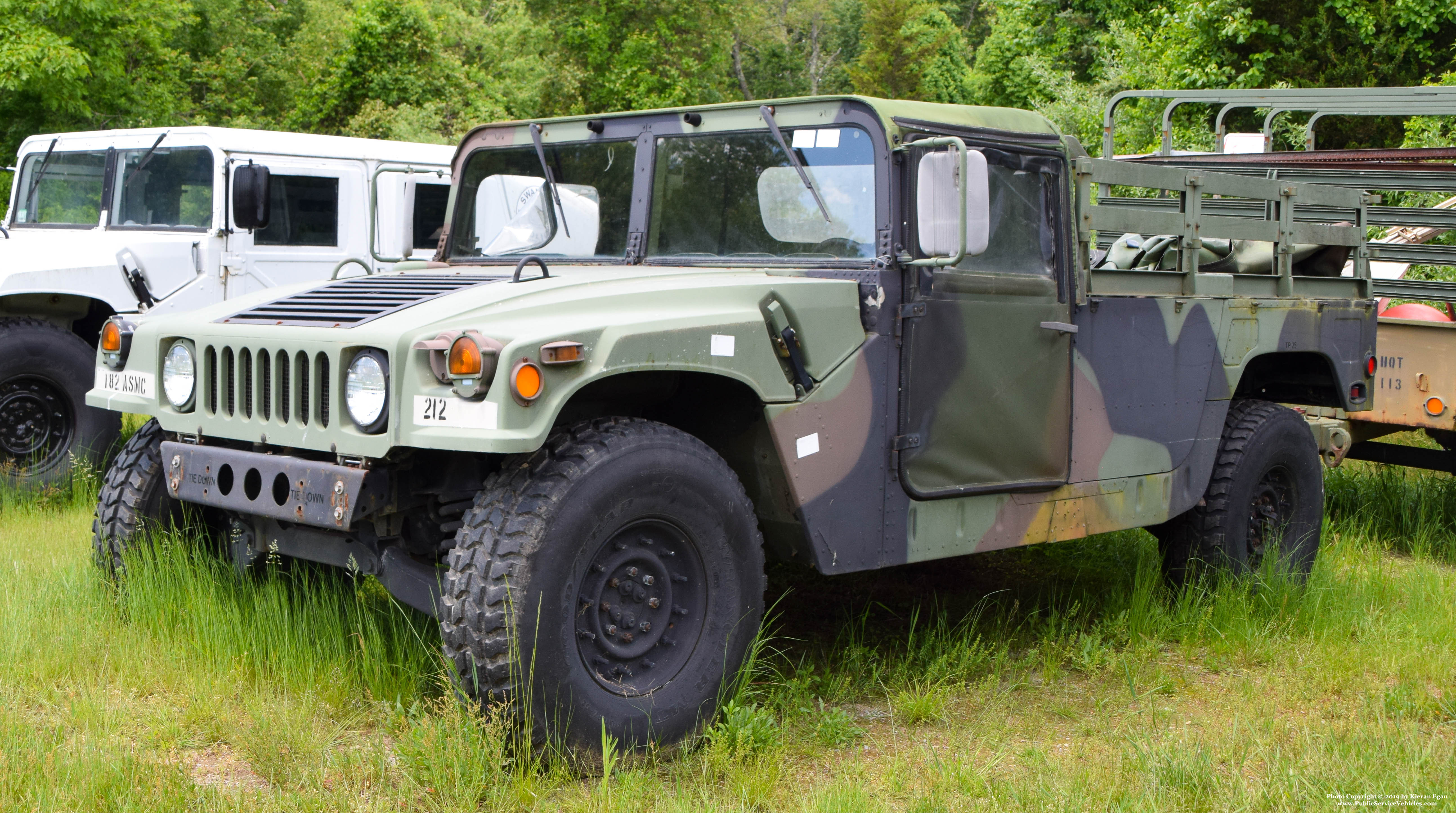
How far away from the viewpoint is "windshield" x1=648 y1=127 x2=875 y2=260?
4098 millimetres

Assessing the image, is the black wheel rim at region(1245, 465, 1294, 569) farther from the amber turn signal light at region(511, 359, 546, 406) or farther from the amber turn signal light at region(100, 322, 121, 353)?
the amber turn signal light at region(100, 322, 121, 353)

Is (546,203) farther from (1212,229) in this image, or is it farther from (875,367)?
(1212,229)

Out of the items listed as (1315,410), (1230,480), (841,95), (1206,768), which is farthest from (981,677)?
(1315,410)

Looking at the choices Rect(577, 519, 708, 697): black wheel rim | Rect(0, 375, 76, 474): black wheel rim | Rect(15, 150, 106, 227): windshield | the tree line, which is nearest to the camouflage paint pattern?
Rect(577, 519, 708, 697): black wheel rim

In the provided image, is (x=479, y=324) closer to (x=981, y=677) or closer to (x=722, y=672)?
(x=722, y=672)

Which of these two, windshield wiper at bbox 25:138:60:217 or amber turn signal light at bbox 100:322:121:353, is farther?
windshield wiper at bbox 25:138:60:217

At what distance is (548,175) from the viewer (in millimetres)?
4820

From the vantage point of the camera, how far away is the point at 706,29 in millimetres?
35125

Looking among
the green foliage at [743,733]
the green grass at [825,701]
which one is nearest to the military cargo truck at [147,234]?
the green grass at [825,701]

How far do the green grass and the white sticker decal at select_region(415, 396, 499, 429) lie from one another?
724 mm

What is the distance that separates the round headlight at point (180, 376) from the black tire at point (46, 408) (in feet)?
11.3

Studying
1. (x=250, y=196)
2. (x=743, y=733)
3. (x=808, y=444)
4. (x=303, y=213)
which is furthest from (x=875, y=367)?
(x=303, y=213)

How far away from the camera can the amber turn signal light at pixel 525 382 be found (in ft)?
10.5

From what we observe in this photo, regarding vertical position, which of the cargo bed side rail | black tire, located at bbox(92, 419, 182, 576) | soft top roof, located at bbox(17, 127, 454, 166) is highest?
soft top roof, located at bbox(17, 127, 454, 166)
